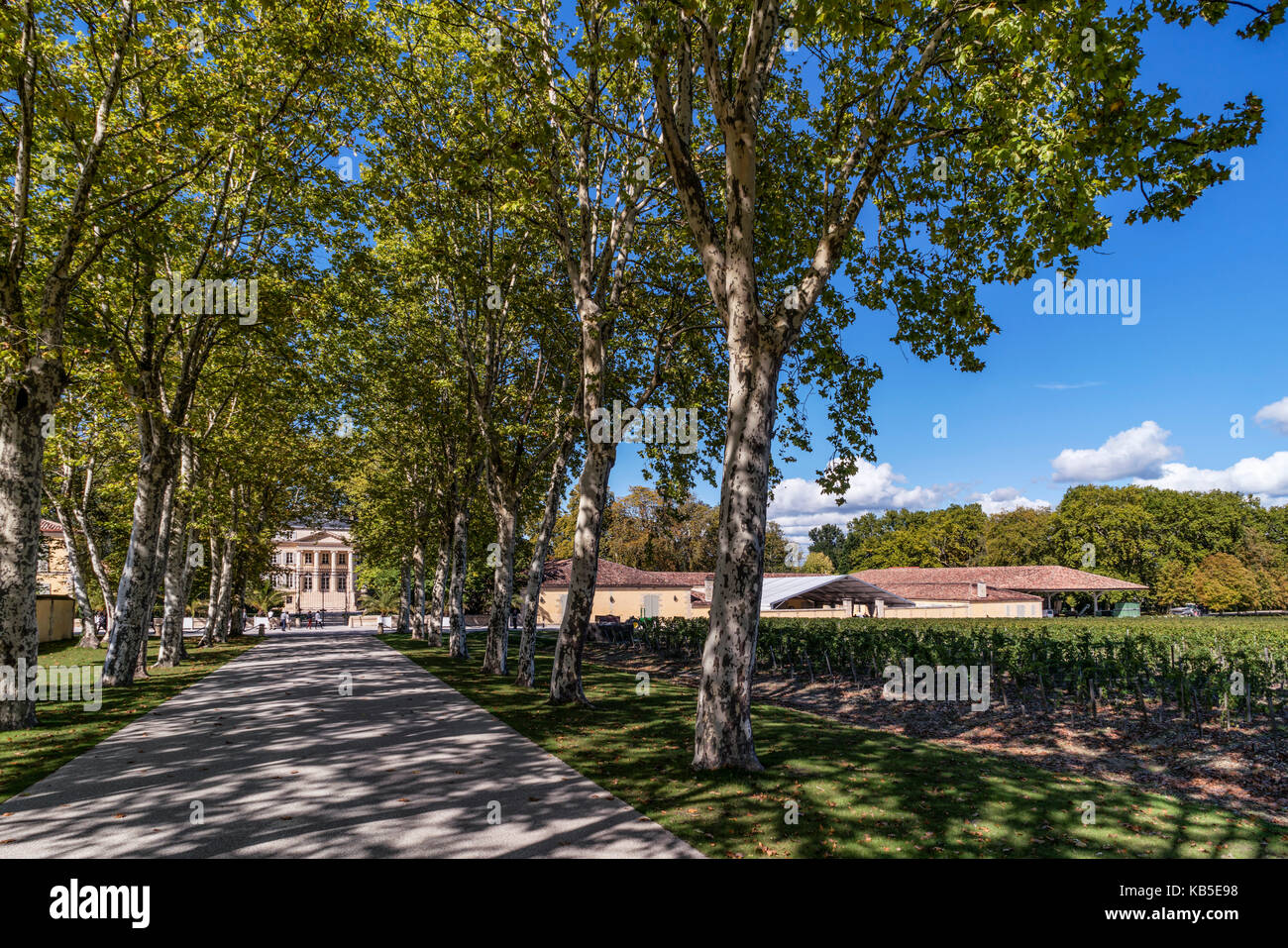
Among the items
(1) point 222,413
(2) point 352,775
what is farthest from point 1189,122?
(1) point 222,413

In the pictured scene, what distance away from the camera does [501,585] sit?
17672 millimetres

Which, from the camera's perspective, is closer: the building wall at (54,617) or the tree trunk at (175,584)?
the tree trunk at (175,584)

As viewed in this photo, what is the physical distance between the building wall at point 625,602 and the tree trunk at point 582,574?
39.8 metres

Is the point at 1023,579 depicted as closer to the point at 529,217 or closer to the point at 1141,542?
the point at 1141,542

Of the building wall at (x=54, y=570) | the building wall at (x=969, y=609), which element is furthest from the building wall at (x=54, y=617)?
the building wall at (x=969, y=609)

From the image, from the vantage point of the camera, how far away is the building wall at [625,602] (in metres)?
53.9

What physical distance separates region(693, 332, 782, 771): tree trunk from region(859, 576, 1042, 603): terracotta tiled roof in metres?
52.1

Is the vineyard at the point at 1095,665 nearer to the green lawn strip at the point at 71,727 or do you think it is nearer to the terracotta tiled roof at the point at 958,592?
the green lawn strip at the point at 71,727

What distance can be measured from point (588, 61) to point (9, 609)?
11.0m

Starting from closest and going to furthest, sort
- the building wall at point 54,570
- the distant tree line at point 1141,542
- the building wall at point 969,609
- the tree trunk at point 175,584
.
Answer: the tree trunk at point 175,584, the building wall at point 54,570, the building wall at point 969,609, the distant tree line at point 1141,542

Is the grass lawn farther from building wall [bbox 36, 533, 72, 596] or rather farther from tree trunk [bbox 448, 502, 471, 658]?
building wall [bbox 36, 533, 72, 596]

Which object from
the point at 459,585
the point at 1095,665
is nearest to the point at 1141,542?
the point at 1095,665

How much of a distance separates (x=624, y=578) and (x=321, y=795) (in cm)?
4835
